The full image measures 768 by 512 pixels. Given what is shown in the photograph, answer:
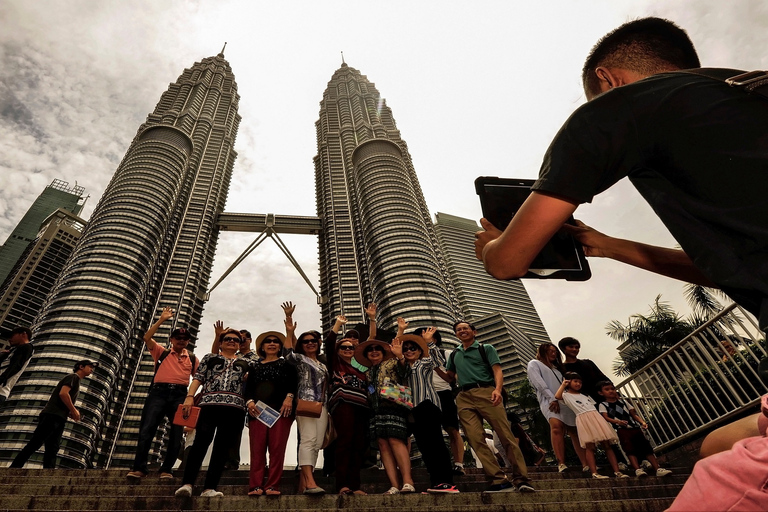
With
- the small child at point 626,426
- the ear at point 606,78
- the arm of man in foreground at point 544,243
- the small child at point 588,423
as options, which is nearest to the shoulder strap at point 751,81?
the ear at point 606,78

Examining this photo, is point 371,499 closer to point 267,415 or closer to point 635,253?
point 267,415

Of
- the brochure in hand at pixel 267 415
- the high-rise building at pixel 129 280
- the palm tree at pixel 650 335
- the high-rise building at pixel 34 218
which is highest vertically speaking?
the high-rise building at pixel 34 218

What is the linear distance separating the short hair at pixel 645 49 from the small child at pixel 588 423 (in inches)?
248

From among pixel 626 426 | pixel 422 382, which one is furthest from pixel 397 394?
pixel 626 426

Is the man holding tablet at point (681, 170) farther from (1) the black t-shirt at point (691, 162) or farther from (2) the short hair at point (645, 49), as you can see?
(2) the short hair at point (645, 49)

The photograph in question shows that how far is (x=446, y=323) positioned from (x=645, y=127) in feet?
317

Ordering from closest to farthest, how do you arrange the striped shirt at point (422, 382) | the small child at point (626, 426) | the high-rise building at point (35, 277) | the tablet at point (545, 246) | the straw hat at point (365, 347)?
the tablet at point (545, 246)
the striped shirt at point (422, 382)
the small child at point (626, 426)
the straw hat at point (365, 347)
the high-rise building at point (35, 277)

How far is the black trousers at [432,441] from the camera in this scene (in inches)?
201

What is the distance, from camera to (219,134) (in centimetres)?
14125

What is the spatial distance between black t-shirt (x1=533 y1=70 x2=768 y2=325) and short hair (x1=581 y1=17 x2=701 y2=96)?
1.09 feet

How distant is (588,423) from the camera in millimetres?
6637

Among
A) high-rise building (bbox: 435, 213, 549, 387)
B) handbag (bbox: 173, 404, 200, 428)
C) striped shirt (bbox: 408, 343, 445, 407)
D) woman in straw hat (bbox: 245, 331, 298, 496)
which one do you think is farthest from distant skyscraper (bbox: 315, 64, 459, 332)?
woman in straw hat (bbox: 245, 331, 298, 496)

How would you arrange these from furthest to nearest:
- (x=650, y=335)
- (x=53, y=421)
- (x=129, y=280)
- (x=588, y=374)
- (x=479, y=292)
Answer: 1. (x=479, y=292)
2. (x=129, y=280)
3. (x=650, y=335)
4. (x=588, y=374)
5. (x=53, y=421)

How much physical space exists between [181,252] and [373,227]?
5424cm
